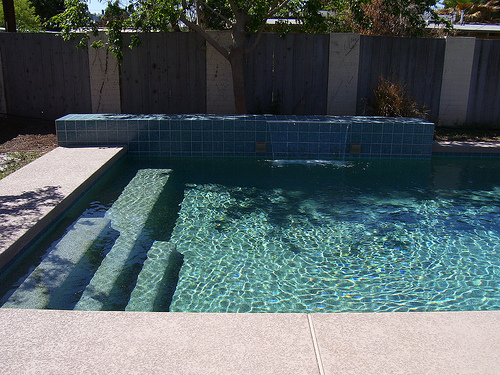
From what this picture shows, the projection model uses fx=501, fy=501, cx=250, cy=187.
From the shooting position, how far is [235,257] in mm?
4398

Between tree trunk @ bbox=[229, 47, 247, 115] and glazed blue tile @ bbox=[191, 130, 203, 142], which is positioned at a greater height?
tree trunk @ bbox=[229, 47, 247, 115]

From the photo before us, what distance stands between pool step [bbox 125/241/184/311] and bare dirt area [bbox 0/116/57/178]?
2940 millimetres

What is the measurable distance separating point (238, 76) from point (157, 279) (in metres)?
5.84

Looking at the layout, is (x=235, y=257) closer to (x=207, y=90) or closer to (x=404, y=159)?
(x=404, y=159)

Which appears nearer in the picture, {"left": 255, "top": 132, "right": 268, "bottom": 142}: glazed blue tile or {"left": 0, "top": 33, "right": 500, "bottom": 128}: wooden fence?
{"left": 255, "top": 132, "right": 268, "bottom": 142}: glazed blue tile

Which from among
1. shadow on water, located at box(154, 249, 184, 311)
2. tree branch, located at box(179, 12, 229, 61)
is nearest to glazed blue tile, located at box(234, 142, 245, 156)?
tree branch, located at box(179, 12, 229, 61)

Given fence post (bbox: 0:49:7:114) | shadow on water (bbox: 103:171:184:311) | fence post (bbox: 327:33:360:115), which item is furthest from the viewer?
fence post (bbox: 0:49:7:114)

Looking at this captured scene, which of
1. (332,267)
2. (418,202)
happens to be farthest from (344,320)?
(418,202)

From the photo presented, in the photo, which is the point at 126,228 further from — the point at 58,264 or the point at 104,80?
the point at 104,80

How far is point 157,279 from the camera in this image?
398 centimetres

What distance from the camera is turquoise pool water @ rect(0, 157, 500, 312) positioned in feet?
12.2

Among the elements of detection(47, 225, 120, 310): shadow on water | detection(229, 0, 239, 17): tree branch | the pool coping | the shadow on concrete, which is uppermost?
detection(229, 0, 239, 17): tree branch

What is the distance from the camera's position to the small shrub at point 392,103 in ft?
29.9

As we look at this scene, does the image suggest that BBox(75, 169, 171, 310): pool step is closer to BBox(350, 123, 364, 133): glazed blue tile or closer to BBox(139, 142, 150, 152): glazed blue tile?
BBox(139, 142, 150, 152): glazed blue tile
